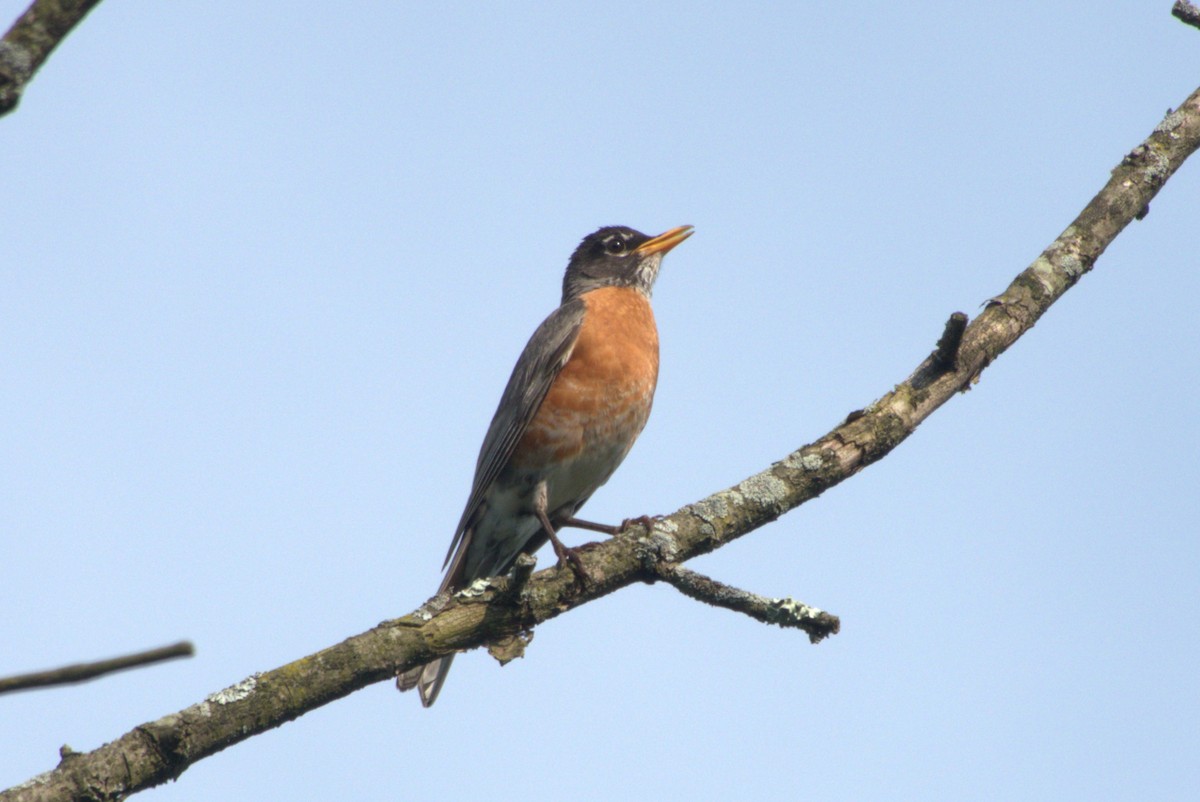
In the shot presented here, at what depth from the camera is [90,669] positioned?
133 cm

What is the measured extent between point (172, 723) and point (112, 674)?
219 cm

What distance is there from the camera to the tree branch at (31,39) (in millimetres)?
1657

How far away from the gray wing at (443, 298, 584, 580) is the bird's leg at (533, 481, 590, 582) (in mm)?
285

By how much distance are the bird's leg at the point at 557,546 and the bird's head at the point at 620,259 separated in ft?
7.29

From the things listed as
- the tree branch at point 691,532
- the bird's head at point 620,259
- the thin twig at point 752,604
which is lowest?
the thin twig at point 752,604

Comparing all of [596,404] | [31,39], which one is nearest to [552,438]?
[596,404]

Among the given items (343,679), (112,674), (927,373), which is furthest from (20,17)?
(927,373)

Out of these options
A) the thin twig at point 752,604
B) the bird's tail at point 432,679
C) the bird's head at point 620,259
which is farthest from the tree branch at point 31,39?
the bird's head at point 620,259

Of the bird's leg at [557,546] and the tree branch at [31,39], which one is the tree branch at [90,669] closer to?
the tree branch at [31,39]

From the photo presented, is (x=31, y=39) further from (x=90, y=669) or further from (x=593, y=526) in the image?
(x=593, y=526)

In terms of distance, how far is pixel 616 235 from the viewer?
9.30 m

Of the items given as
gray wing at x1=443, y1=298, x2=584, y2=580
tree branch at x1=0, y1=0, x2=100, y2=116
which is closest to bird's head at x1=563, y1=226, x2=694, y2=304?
gray wing at x1=443, y1=298, x2=584, y2=580

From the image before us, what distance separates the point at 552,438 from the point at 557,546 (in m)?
1.89

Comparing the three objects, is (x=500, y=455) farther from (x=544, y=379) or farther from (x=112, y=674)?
(x=112, y=674)
